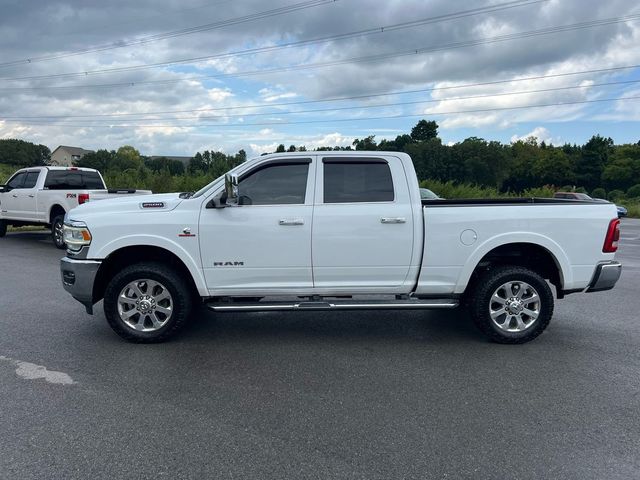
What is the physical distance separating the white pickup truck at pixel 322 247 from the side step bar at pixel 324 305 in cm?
1

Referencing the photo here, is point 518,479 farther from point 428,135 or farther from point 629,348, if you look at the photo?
point 428,135

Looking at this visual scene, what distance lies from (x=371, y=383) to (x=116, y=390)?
2121mm

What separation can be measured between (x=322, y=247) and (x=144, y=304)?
1.93 m

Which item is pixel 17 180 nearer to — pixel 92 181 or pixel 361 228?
pixel 92 181

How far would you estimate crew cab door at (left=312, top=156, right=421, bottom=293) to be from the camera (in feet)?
17.4

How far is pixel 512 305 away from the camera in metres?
5.47

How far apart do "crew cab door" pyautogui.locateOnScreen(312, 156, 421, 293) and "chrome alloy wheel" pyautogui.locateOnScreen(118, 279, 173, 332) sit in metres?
1.58

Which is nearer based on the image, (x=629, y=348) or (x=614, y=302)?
(x=629, y=348)

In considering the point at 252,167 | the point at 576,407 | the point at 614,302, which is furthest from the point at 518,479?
the point at 614,302

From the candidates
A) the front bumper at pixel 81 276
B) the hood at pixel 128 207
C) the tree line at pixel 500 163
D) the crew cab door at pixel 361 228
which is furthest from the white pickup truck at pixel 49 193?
the tree line at pixel 500 163

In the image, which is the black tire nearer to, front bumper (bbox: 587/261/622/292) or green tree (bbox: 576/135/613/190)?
front bumper (bbox: 587/261/622/292)

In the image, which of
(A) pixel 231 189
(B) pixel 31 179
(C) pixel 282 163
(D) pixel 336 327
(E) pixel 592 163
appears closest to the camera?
(A) pixel 231 189

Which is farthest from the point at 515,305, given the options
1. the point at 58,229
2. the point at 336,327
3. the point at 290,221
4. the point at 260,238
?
the point at 58,229

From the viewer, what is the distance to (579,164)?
80.9m
